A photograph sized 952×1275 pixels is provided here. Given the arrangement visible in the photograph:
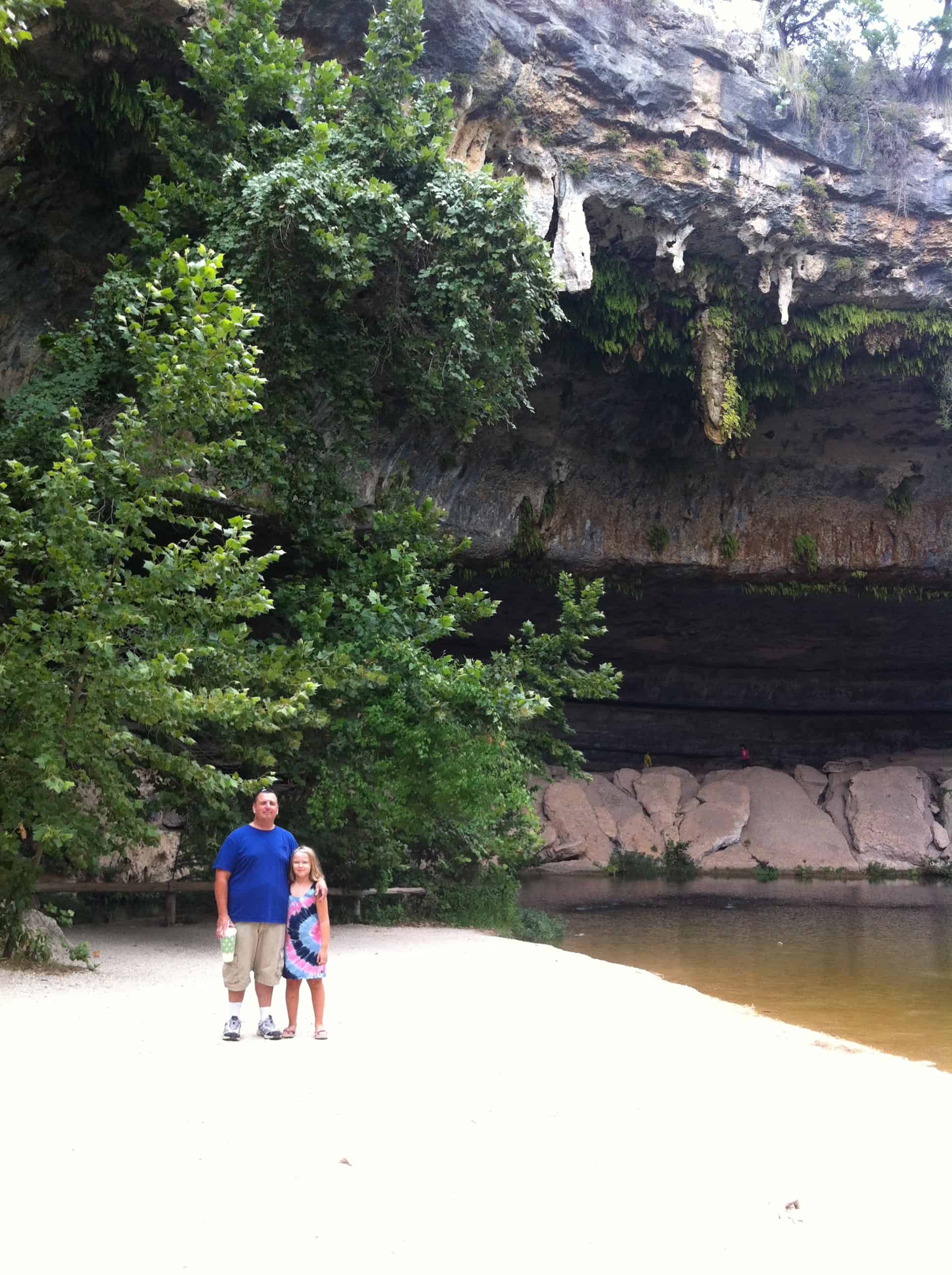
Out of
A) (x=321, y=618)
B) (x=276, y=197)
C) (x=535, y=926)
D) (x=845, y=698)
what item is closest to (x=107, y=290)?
(x=276, y=197)

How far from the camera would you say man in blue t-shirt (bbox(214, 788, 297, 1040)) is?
5.07 m

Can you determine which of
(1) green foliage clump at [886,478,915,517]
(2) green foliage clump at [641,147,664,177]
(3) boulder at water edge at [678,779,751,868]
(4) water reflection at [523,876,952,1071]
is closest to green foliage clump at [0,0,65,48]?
(2) green foliage clump at [641,147,664,177]

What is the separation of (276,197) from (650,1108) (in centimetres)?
860

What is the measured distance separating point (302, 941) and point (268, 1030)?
47cm

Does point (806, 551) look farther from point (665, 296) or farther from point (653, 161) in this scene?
point (653, 161)

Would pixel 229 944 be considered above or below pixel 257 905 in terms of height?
below

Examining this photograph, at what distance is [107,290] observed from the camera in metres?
9.60

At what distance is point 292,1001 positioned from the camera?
513 cm

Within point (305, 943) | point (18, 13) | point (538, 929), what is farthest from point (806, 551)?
point (305, 943)

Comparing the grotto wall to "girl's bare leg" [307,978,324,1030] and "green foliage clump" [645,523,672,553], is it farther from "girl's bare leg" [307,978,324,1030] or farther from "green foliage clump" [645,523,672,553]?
"girl's bare leg" [307,978,324,1030]

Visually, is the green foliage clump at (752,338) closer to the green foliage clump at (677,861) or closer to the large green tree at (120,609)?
the large green tree at (120,609)


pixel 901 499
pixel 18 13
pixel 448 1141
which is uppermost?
pixel 18 13

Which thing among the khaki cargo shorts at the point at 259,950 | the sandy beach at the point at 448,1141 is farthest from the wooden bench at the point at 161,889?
the khaki cargo shorts at the point at 259,950

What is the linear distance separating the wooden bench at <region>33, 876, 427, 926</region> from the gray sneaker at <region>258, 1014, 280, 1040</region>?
321 centimetres
